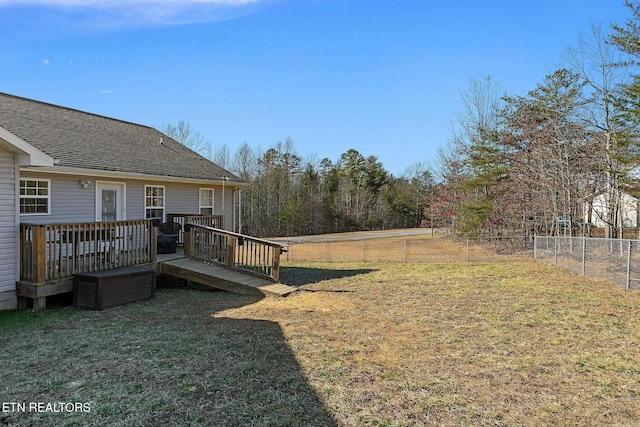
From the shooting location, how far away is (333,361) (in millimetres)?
4520

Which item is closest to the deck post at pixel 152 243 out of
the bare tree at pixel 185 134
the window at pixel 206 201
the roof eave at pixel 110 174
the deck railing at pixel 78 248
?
the deck railing at pixel 78 248

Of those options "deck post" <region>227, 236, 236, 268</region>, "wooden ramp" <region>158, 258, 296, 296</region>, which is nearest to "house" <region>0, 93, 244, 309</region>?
"wooden ramp" <region>158, 258, 296, 296</region>

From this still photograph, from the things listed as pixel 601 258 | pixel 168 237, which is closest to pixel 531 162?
pixel 601 258

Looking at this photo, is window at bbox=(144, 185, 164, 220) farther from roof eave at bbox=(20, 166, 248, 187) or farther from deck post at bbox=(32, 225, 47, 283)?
deck post at bbox=(32, 225, 47, 283)

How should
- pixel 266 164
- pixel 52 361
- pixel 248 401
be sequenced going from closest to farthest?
pixel 248 401 < pixel 52 361 < pixel 266 164

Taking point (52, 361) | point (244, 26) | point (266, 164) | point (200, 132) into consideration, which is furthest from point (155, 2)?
point (266, 164)

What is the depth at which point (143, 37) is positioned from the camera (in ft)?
40.8

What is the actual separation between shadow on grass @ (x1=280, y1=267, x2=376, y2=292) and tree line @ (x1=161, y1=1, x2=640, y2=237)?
375 inches

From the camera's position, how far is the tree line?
1302 centimetres

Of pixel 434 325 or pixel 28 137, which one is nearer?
pixel 434 325

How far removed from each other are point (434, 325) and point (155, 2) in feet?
33.1

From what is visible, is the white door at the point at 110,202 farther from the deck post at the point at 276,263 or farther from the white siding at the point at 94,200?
the deck post at the point at 276,263

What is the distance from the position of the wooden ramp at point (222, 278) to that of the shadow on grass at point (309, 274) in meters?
1.46

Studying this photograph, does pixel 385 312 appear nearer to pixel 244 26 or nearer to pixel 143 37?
pixel 244 26
